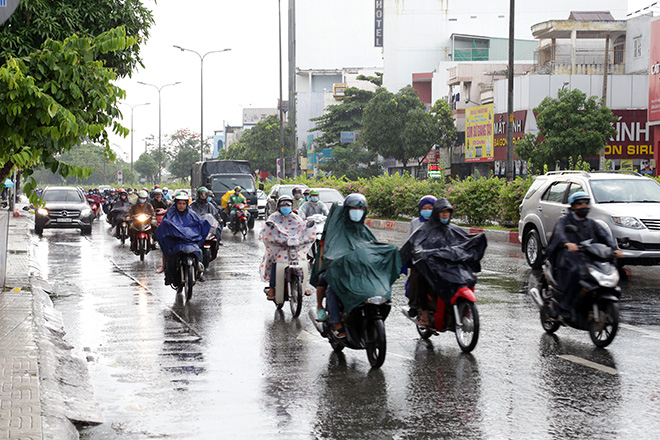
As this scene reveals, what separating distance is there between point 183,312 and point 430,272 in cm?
430

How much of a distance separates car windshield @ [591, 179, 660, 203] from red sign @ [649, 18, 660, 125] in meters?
24.3

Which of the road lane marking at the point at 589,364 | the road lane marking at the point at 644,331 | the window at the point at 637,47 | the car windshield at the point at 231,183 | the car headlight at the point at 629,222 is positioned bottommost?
the road lane marking at the point at 644,331

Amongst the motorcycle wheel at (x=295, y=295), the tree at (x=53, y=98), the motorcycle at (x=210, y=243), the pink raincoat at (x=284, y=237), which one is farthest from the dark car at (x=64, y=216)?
the tree at (x=53, y=98)

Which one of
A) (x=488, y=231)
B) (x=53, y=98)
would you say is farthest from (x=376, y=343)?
(x=488, y=231)

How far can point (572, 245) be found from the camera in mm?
8781

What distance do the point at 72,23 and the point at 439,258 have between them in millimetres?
8533

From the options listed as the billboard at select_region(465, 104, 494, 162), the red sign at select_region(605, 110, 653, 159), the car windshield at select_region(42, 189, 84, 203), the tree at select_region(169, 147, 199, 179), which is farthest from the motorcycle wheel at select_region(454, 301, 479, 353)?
the tree at select_region(169, 147, 199, 179)

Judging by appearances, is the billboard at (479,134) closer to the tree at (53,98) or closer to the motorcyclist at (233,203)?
the motorcyclist at (233,203)

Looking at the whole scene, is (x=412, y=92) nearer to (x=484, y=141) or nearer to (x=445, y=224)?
(x=484, y=141)

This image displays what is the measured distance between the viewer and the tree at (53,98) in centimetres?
619

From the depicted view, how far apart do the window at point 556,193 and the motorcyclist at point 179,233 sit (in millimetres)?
6637

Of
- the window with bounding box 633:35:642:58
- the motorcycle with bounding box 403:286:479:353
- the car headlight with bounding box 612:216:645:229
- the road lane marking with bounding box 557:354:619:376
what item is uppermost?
the window with bounding box 633:35:642:58

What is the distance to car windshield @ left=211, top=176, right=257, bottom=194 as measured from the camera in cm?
3616

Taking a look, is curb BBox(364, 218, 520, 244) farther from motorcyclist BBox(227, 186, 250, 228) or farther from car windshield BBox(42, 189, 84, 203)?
car windshield BBox(42, 189, 84, 203)
